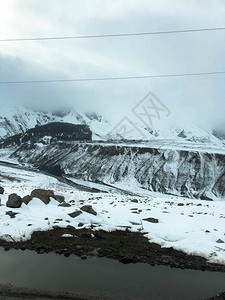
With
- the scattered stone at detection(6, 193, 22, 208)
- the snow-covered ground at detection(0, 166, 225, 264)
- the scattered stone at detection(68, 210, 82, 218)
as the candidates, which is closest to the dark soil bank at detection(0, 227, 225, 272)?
the snow-covered ground at detection(0, 166, 225, 264)

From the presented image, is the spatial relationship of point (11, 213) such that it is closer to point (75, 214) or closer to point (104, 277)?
point (75, 214)

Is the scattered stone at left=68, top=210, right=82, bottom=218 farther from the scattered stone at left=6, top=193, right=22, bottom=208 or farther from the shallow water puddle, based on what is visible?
the shallow water puddle

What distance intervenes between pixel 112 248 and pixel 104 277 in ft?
7.52

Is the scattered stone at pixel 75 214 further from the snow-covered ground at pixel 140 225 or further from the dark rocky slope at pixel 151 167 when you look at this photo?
the dark rocky slope at pixel 151 167

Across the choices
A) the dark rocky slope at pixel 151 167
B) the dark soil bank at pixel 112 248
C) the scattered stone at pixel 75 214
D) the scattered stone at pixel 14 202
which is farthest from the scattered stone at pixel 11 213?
the dark rocky slope at pixel 151 167

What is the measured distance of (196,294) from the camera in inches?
324

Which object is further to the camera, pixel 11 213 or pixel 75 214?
pixel 75 214

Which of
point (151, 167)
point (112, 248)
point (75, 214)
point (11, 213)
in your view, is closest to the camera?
point (112, 248)

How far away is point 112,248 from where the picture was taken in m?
11.2

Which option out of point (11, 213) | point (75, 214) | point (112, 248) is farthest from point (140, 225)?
point (11, 213)

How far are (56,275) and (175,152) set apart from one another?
384 ft

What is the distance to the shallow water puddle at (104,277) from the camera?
8.06 metres

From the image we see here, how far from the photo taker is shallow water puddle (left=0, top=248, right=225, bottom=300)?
26.5 ft

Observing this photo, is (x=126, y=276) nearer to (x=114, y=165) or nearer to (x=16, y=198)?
(x=16, y=198)
